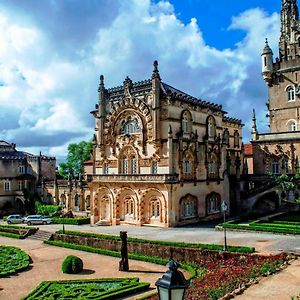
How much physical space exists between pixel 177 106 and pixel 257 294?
32.8 meters

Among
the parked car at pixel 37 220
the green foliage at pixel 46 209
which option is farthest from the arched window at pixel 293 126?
the green foliage at pixel 46 209

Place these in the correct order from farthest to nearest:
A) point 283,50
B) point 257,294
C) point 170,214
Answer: point 283,50 < point 170,214 < point 257,294

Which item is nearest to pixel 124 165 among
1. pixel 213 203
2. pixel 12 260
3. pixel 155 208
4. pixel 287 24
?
pixel 155 208

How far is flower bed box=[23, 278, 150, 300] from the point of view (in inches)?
962

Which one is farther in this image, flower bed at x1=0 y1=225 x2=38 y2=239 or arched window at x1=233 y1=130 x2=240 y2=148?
arched window at x1=233 y1=130 x2=240 y2=148

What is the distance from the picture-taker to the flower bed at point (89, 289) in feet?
80.2

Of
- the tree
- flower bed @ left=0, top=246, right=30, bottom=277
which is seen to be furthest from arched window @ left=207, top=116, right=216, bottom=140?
the tree

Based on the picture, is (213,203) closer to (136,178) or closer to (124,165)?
(136,178)

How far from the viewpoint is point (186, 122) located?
171 ft

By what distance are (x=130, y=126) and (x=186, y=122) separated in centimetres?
727

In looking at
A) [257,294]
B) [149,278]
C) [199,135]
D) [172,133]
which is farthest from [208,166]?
[257,294]

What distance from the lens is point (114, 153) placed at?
54.3 metres

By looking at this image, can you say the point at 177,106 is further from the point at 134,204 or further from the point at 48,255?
the point at 48,255

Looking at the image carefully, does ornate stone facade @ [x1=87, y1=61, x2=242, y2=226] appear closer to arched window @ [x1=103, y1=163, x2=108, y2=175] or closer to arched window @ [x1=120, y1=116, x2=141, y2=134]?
arched window @ [x1=103, y1=163, x2=108, y2=175]
